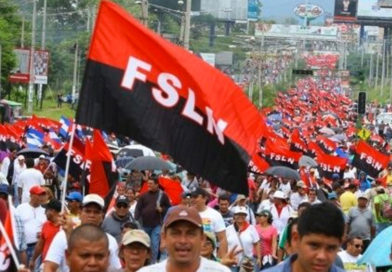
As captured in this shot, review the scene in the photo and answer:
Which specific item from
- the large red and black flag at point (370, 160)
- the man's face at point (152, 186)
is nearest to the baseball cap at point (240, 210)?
the man's face at point (152, 186)

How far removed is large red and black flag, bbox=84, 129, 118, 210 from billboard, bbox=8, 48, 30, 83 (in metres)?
55.0

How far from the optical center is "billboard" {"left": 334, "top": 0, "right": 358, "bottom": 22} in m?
189

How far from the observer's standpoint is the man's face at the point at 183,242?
7.77 meters

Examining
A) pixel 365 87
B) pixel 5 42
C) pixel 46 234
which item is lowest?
pixel 365 87

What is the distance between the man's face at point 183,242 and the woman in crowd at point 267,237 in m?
8.36

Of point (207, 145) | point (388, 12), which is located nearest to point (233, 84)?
point (207, 145)

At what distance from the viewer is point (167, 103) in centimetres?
1026

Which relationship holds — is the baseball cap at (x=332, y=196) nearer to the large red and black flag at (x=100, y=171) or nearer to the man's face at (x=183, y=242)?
the large red and black flag at (x=100, y=171)

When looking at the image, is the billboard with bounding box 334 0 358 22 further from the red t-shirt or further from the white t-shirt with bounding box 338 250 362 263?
the white t-shirt with bounding box 338 250 362 263

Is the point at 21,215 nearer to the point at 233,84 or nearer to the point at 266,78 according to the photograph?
the point at 233,84

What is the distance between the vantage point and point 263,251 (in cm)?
1639

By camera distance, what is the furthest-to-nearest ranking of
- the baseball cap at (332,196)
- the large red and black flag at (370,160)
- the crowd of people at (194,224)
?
the large red and black flag at (370,160), the baseball cap at (332,196), the crowd of people at (194,224)

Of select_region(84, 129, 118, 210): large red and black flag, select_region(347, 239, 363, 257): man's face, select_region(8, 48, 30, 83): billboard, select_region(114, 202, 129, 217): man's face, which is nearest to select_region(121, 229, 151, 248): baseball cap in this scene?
select_region(347, 239, 363, 257): man's face

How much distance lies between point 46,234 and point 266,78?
5860 inches
